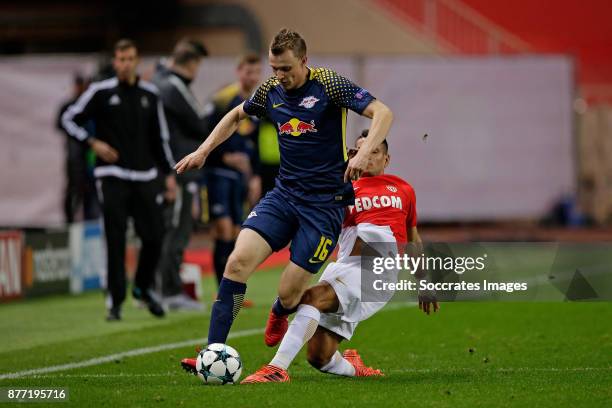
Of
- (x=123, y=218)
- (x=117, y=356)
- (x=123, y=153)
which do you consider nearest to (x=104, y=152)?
(x=123, y=153)

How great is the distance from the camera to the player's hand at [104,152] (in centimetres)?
1149

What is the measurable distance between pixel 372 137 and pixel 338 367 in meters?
1.58

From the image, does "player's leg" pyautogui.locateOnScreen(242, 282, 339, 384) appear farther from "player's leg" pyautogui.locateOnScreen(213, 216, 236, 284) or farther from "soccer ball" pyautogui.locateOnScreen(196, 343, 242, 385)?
"player's leg" pyautogui.locateOnScreen(213, 216, 236, 284)

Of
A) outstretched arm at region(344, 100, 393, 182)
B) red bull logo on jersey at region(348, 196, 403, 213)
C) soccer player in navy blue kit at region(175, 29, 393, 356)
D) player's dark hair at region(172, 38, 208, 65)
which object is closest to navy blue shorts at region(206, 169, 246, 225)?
player's dark hair at region(172, 38, 208, 65)

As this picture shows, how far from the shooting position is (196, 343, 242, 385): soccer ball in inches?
292

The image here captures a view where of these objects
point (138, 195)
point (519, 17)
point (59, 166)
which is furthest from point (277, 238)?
point (519, 17)

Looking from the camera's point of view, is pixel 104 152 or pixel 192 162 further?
pixel 104 152

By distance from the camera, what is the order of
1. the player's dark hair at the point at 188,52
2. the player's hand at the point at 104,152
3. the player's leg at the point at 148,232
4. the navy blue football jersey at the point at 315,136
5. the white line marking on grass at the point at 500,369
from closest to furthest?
the navy blue football jersey at the point at 315,136 → the white line marking on grass at the point at 500,369 → the player's hand at the point at 104,152 → the player's leg at the point at 148,232 → the player's dark hair at the point at 188,52

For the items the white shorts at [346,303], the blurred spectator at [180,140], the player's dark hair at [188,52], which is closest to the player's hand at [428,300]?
the white shorts at [346,303]

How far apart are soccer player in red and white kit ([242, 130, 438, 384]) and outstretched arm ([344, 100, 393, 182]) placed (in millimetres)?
288

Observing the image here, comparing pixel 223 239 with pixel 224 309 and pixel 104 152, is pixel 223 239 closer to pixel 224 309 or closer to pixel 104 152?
pixel 104 152

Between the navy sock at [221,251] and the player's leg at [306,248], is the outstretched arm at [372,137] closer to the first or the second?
the player's leg at [306,248]

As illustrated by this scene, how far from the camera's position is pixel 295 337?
7633 mm

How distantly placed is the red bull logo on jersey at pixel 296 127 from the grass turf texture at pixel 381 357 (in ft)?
5.11
